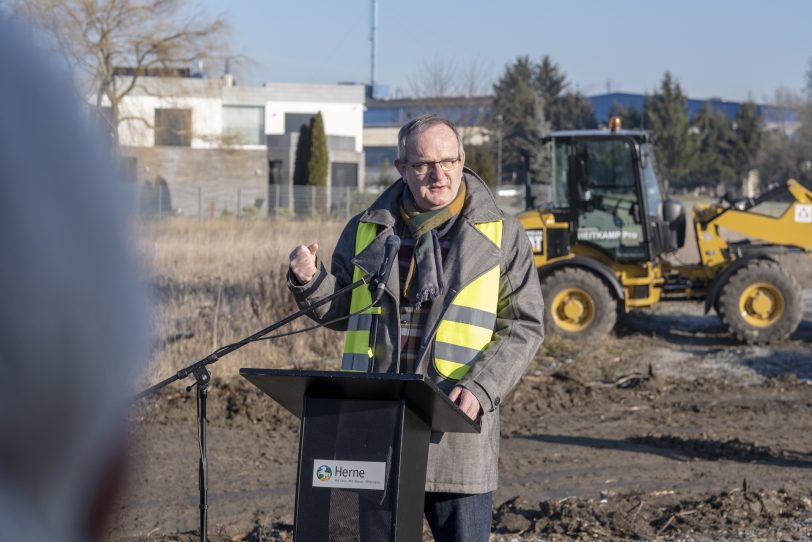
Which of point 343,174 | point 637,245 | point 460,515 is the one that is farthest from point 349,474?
point 343,174

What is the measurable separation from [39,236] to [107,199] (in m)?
Answer: 0.12

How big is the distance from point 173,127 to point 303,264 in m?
41.2

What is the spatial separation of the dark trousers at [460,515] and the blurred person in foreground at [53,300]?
2450 millimetres

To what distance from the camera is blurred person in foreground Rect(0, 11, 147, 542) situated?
3.66ft

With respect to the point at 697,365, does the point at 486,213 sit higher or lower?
higher

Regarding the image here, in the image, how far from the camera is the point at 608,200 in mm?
14477

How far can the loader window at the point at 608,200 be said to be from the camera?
1432cm

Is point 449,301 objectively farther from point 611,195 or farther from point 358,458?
point 611,195

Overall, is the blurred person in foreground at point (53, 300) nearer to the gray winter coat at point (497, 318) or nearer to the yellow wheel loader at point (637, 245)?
the gray winter coat at point (497, 318)

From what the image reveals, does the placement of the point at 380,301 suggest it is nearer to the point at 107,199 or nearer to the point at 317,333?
the point at 107,199

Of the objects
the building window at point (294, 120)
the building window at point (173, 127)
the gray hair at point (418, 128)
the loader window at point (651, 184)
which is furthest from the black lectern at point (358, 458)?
the building window at point (294, 120)

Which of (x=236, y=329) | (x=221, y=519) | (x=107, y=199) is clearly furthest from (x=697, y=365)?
(x=107, y=199)

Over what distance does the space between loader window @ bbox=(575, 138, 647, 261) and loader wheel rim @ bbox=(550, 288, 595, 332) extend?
2.44 feet

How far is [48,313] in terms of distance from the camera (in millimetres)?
1138
